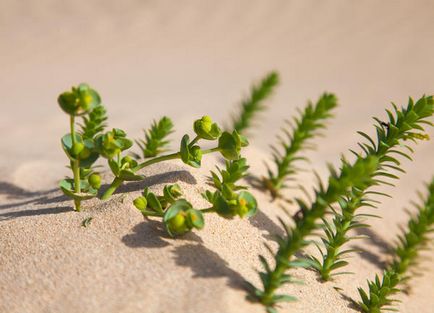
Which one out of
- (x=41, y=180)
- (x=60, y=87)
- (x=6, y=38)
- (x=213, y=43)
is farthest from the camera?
(x=213, y=43)

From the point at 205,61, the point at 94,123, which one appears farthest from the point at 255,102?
the point at 205,61

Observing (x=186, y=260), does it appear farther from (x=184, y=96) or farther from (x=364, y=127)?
(x=184, y=96)

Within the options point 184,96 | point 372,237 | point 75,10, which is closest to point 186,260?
point 372,237

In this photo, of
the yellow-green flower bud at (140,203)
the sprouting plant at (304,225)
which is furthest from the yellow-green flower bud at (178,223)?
the sprouting plant at (304,225)

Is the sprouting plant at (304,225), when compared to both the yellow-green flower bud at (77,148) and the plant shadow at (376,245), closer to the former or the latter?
the yellow-green flower bud at (77,148)

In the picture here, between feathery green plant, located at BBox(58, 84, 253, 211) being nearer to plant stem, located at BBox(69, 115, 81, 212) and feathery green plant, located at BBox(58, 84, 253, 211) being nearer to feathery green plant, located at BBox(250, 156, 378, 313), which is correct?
plant stem, located at BBox(69, 115, 81, 212)

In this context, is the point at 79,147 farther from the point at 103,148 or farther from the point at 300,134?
Answer: the point at 300,134
